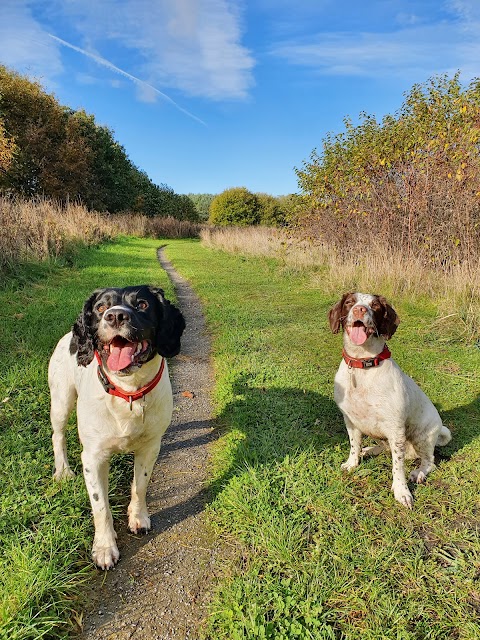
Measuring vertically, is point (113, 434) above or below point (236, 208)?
below

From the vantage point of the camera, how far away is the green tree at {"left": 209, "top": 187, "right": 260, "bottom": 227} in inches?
1719

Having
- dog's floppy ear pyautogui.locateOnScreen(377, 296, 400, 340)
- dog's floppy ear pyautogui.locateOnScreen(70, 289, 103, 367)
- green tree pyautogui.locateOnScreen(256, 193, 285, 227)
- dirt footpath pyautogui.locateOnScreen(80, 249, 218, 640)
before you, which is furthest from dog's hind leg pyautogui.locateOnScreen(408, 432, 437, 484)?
green tree pyautogui.locateOnScreen(256, 193, 285, 227)

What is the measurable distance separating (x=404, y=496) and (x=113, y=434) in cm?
191

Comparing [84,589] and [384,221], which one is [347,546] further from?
[384,221]

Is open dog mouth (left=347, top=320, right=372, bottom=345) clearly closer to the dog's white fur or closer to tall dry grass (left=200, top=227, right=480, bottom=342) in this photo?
the dog's white fur

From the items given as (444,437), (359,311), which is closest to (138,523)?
(359,311)

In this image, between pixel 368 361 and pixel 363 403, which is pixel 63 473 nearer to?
pixel 363 403

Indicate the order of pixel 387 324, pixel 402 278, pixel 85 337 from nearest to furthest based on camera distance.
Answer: pixel 85 337, pixel 387 324, pixel 402 278

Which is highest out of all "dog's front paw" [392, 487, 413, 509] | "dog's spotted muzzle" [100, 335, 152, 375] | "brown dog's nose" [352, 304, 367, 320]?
"brown dog's nose" [352, 304, 367, 320]

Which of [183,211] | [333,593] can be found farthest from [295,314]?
[183,211]

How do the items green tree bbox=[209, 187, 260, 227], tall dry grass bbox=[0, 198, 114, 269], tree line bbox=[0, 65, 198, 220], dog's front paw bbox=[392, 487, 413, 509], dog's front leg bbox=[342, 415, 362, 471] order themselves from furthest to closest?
A: green tree bbox=[209, 187, 260, 227] < tree line bbox=[0, 65, 198, 220] < tall dry grass bbox=[0, 198, 114, 269] < dog's front leg bbox=[342, 415, 362, 471] < dog's front paw bbox=[392, 487, 413, 509]

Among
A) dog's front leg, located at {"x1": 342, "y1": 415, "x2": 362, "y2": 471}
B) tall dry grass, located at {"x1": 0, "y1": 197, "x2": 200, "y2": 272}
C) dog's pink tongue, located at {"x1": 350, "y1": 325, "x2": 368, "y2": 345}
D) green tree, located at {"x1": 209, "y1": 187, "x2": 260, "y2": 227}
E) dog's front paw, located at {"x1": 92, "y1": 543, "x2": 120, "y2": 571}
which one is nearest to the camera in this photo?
dog's front paw, located at {"x1": 92, "y1": 543, "x2": 120, "y2": 571}

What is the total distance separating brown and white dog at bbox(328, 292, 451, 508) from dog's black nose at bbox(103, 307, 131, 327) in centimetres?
159

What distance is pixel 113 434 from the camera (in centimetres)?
228
